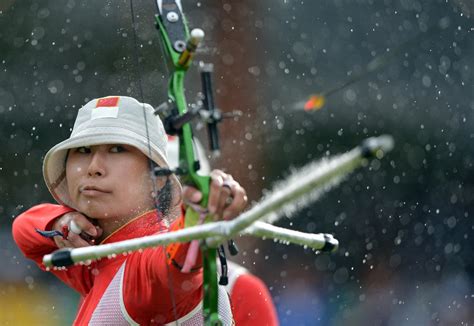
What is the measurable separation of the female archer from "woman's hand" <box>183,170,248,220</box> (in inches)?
10.4

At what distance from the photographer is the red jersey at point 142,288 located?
1461mm

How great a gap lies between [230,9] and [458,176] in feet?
4.23

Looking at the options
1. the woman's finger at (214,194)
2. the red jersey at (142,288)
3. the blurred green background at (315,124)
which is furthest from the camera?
the blurred green background at (315,124)

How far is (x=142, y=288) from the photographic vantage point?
5.01ft

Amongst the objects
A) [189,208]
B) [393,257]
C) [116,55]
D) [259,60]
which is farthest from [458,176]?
[189,208]

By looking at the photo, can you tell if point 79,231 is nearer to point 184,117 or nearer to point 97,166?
point 97,166

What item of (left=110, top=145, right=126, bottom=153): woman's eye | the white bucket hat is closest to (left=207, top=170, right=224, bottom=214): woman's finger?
the white bucket hat

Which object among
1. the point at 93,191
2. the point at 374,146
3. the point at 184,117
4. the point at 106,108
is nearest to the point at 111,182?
the point at 93,191

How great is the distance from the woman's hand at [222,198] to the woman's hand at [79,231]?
1.71ft

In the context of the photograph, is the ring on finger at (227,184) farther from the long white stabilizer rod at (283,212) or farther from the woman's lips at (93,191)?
the woman's lips at (93,191)

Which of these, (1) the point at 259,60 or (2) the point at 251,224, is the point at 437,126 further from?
(2) the point at 251,224

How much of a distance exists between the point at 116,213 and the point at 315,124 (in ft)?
6.26

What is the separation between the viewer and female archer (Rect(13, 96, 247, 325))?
5.06 feet

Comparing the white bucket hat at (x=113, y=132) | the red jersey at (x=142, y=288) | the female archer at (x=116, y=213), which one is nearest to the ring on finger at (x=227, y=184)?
the red jersey at (x=142, y=288)
